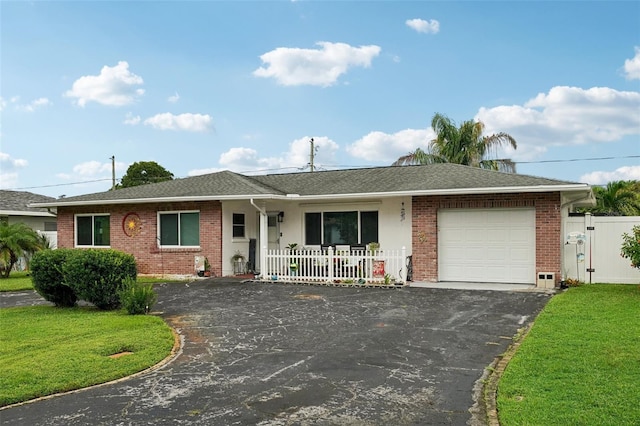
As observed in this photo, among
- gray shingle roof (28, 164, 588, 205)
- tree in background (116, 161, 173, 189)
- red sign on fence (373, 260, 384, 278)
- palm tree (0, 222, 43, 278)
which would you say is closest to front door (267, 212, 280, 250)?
gray shingle roof (28, 164, 588, 205)

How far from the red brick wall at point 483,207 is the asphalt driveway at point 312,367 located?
7.60 ft

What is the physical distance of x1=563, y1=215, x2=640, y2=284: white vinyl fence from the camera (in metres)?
13.8

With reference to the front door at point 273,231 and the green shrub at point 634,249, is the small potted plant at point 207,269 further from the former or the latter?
the green shrub at point 634,249

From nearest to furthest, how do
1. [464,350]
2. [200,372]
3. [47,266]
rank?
[200,372]
[464,350]
[47,266]

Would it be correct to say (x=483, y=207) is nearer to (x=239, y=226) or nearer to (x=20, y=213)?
(x=239, y=226)

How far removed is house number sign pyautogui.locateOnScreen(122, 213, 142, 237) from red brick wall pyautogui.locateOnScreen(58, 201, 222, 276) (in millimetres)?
97

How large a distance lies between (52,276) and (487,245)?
33.9ft

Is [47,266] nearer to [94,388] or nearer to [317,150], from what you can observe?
[94,388]

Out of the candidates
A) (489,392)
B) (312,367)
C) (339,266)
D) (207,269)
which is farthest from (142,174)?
(489,392)

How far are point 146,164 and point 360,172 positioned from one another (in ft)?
114

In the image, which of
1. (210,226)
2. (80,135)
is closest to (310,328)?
(210,226)

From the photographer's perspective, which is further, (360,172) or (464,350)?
(360,172)

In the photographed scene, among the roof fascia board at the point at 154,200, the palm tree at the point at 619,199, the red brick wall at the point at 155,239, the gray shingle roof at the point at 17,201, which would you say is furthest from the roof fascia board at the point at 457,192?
the gray shingle roof at the point at 17,201

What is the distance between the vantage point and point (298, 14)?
16.3m
